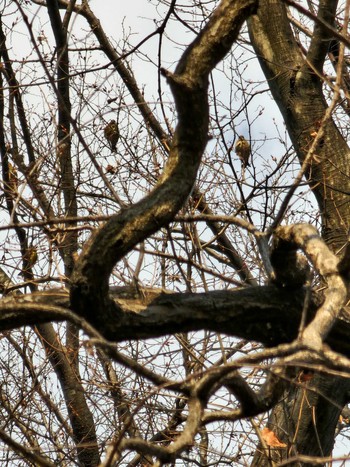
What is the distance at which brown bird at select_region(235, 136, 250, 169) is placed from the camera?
5.71 metres

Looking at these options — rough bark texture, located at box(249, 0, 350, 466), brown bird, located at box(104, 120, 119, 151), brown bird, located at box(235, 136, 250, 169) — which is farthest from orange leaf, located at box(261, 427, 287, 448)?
brown bird, located at box(104, 120, 119, 151)

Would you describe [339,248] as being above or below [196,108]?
above

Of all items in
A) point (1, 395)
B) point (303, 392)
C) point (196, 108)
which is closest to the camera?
point (196, 108)

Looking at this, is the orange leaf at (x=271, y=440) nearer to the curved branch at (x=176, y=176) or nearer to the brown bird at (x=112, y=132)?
the curved branch at (x=176, y=176)

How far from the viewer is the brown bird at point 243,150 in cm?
571

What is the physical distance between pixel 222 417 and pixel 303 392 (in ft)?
5.87

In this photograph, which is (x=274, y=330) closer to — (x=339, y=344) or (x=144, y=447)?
(x=339, y=344)

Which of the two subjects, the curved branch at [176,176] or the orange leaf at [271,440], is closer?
the curved branch at [176,176]

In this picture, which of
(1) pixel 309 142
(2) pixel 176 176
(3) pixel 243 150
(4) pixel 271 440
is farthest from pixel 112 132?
(2) pixel 176 176

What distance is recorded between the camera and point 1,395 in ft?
19.4

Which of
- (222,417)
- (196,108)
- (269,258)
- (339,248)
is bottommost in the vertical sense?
(222,417)

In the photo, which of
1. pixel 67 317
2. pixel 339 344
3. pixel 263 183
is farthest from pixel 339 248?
pixel 67 317

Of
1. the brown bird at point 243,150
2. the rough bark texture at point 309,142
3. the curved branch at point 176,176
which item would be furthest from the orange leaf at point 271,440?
the brown bird at point 243,150

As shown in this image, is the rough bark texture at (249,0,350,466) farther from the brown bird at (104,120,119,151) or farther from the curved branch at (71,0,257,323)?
the curved branch at (71,0,257,323)
